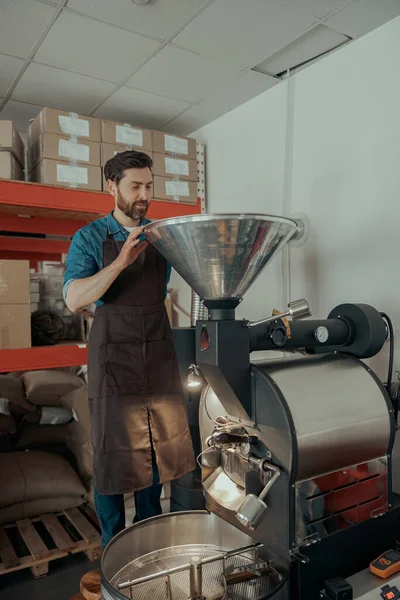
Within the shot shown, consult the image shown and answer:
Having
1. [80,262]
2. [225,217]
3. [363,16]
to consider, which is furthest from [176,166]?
[225,217]

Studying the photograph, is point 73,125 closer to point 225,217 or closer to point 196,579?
point 225,217

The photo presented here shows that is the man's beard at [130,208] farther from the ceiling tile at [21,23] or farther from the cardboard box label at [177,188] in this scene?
the cardboard box label at [177,188]

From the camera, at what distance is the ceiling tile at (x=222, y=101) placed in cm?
256

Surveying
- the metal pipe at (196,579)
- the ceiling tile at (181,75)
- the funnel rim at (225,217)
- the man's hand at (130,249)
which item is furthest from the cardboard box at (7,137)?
the metal pipe at (196,579)

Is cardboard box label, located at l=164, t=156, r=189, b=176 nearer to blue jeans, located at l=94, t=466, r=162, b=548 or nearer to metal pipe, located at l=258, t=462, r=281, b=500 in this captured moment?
blue jeans, located at l=94, t=466, r=162, b=548

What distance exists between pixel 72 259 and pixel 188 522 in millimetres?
945

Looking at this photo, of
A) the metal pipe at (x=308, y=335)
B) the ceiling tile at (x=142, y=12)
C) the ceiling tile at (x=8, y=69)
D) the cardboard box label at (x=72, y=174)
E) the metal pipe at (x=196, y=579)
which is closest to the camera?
the metal pipe at (x=196, y=579)

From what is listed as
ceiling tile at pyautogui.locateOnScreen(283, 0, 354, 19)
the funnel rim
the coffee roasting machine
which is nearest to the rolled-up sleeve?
the coffee roasting machine

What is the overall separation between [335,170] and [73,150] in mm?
1339

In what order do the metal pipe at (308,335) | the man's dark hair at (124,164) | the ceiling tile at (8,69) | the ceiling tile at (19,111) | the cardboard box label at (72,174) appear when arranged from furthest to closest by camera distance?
the ceiling tile at (19,111), the cardboard box label at (72,174), the ceiling tile at (8,69), the man's dark hair at (124,164), the metal pipe at (308,335)

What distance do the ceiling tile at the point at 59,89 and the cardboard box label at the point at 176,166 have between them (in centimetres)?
51

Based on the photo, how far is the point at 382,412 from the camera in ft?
4.47

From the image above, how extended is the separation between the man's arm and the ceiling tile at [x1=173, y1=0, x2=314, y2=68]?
1101mm

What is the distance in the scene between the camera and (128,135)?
106 inches
